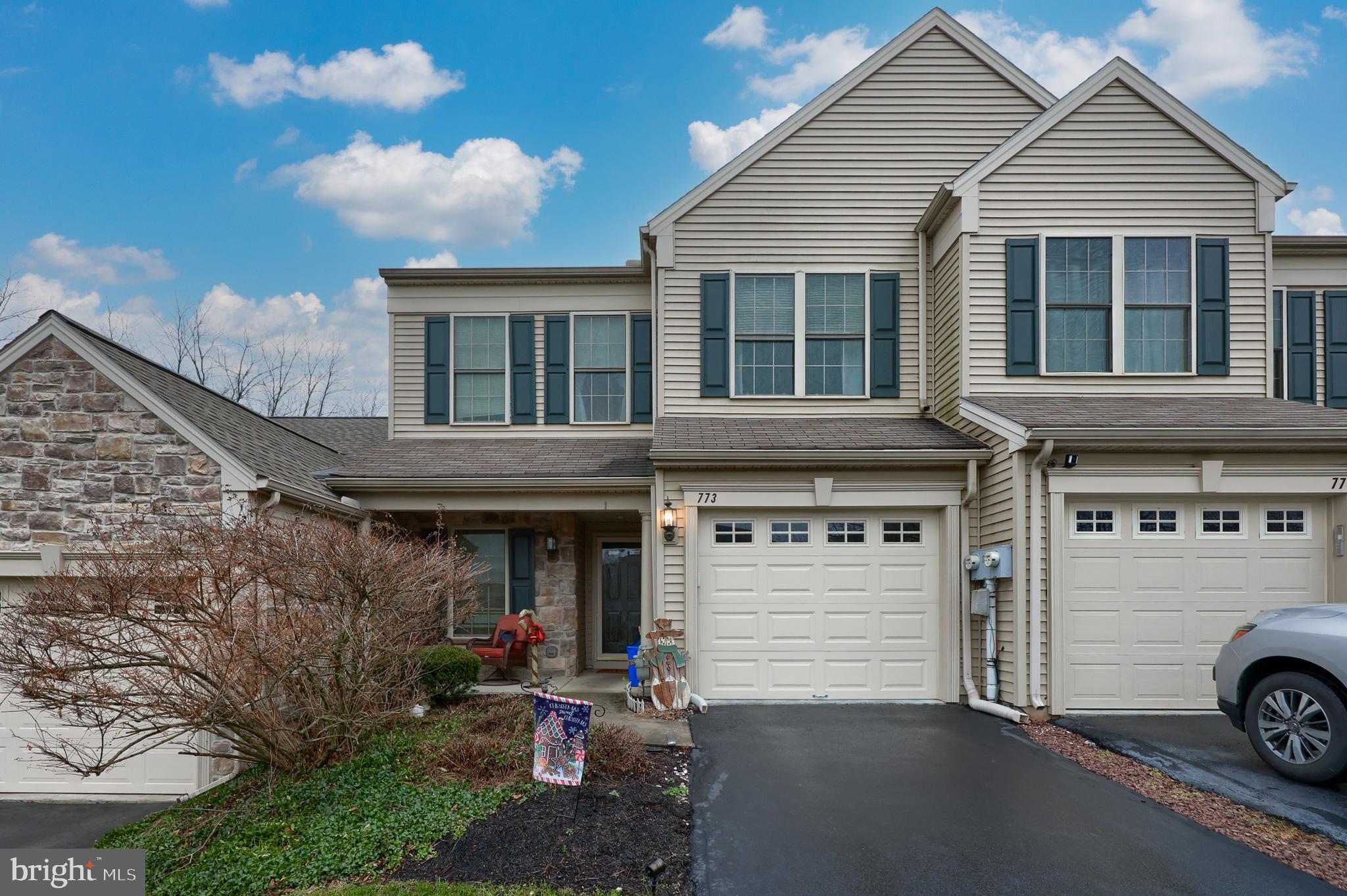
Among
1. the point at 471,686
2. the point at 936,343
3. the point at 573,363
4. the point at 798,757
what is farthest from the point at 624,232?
the point at 798,757

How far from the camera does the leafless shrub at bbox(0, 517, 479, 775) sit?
17.0 feet

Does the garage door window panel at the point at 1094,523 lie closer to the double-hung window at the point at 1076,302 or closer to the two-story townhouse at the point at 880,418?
the two-story townhouse at the point at 880,418

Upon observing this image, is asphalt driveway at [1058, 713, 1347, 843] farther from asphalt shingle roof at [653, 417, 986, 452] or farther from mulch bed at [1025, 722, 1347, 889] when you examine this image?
asphalt shingle roof at [653, 417, 986, 452]

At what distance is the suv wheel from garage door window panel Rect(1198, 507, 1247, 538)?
7.63 ft

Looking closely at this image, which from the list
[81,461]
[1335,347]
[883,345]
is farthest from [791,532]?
[1335,347]

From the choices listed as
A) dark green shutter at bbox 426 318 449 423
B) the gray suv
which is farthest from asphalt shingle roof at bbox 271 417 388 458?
the gray suv

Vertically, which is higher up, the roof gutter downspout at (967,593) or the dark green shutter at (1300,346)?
the dark green shutter at (1300,346)

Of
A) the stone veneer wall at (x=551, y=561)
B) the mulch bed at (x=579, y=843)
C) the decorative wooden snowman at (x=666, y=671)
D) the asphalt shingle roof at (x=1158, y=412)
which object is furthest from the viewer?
the stone veneer wall at (x=551, y=561)

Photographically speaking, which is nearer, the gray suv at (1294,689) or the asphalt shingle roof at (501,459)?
the gray suv at (1294,689)

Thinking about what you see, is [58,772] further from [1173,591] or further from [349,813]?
[1173,591]

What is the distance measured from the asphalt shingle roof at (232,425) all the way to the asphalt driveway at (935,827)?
4941 millimetres

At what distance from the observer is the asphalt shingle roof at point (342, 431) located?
11.7 m

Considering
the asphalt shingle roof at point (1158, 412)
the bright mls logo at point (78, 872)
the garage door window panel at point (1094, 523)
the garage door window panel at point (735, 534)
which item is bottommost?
the bright mls logo at point (78, 872)

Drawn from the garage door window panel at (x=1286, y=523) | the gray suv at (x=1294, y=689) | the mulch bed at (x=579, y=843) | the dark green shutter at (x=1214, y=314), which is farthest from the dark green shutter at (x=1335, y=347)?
the mulch bed at (x=579, y=843)
